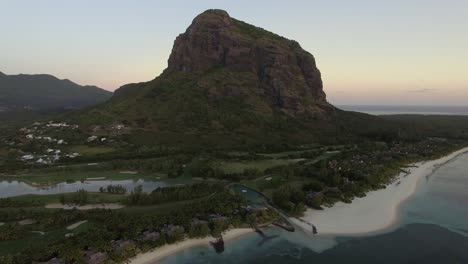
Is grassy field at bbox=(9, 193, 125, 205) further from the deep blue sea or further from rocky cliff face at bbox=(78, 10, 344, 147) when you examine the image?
rocky cliff face at bbox=(78, 10, 344, 147)

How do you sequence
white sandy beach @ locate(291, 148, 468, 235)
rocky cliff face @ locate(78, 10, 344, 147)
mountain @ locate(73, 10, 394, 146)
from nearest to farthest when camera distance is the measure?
white sandy beach @ locate(291, 148, 468, 235) → mountain @ locate(73, 10, 394, 146) → rocky cliff face @ locate(78, 10, 344, 147)

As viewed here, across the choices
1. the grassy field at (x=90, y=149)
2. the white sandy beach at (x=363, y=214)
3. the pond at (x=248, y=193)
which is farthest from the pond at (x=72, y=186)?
the white sandy beach at (x=363, y=214)

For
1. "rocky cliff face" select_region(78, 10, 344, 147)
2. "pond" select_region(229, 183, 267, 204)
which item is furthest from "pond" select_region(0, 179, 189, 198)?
"rocky cliff face" select_region(78, 10, 344, 147)

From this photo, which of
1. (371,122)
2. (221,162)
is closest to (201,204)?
(221,162)

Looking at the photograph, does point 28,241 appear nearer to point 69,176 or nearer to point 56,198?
point 56,198

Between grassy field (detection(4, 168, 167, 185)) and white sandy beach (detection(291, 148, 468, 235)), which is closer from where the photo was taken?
white sandy beach (detection(291, 148, 468, 235))

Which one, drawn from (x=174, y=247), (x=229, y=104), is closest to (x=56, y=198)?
(x=174, y=247)
